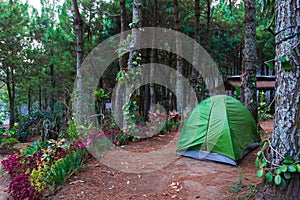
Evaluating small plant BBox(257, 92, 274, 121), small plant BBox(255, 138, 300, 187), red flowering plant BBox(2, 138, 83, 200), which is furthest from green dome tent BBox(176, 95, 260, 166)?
red flowering plant BBox(2, 138, 83, 200)

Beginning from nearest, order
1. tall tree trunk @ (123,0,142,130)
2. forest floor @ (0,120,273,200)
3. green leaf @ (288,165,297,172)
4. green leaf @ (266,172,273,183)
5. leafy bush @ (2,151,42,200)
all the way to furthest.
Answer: green leaf @ (288,165,297,172)
green leaf @ (266,172,273,183)
forest floor @ (0,120,273,200)
leafy bush @ (2,151,42,200)
tall tree trunk @ (123,0,142,130)

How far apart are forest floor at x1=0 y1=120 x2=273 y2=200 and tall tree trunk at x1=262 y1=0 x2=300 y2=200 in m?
0.71

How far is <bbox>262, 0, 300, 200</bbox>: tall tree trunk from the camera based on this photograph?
2.17 m

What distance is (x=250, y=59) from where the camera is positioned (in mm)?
5848

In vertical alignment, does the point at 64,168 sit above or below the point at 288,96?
below

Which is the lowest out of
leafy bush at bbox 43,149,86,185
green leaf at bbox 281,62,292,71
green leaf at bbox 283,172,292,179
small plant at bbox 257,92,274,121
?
leafy bush at bbox 43,149,86,185

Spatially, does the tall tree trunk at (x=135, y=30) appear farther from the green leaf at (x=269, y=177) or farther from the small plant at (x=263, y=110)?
the green leaf at (x=269, y=177)

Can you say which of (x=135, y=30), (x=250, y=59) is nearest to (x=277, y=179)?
(x=250, y=59)

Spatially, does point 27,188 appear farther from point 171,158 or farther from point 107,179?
point 171,158

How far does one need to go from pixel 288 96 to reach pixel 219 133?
2148 millimetres

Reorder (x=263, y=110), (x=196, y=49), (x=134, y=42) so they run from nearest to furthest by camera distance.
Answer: (x=134, y=42)
(x=196, y=49)
(x=263, y=110)

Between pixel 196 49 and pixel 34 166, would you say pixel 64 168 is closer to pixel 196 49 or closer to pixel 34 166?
pixel 34 166

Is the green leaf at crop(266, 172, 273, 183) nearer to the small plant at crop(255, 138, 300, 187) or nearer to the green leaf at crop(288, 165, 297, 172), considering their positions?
the small plant at crop(255, 138, 300, 187)

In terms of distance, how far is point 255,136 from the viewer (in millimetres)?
4797
